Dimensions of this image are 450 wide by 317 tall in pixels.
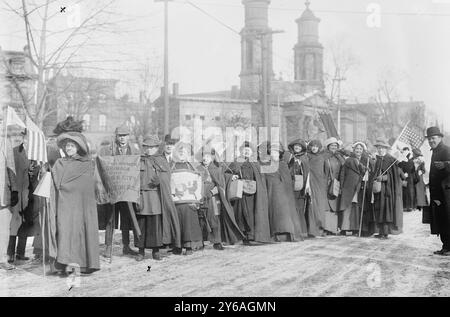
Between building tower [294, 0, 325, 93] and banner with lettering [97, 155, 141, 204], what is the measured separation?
76.6 metres

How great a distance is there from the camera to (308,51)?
84750mm

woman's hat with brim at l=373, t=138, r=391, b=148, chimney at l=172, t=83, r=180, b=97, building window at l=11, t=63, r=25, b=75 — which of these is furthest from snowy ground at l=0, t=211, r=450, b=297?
chimney at l=172, t=83, r=180, b=97

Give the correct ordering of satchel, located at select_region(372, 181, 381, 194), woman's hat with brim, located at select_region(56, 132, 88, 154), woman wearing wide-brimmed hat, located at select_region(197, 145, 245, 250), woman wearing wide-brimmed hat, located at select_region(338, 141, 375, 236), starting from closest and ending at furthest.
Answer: woman's hat with brim, located at select_region(56, 132, 88, 154) < woman wearing wide-brimmed hat, located at select_region(197, 145, 245, 250) < satchel, located at select_region(372, 181, 381, 194) < woman wearing wide-brimmed hat, located at select_region(338, 141, 375, 236)

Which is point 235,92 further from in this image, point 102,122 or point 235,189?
point 235,189

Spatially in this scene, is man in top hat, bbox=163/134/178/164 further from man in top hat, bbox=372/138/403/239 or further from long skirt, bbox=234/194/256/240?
man in top hat, bbox=372/138/403/239

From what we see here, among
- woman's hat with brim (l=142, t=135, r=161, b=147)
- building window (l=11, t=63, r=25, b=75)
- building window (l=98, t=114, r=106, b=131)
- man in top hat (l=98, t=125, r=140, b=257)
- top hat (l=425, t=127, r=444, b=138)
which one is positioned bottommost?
man in top hat (l=98, t=125, r=140, b=257)

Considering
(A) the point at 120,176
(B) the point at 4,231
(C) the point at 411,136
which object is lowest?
(B) the point at 4,231

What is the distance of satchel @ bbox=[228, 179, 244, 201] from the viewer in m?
10.9

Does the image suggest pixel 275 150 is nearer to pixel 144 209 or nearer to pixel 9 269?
pixel 144 209

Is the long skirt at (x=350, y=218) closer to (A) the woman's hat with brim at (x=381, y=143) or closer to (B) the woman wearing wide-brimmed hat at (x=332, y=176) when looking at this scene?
(B) the woman wearing wide-brimmed hat at (x=332, y=176)

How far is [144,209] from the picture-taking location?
925 centimetres

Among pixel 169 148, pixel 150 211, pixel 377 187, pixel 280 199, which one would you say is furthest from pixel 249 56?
pixel 150 211

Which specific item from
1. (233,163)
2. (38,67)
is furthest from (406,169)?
(38,67)

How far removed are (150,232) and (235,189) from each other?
85.6 inches
